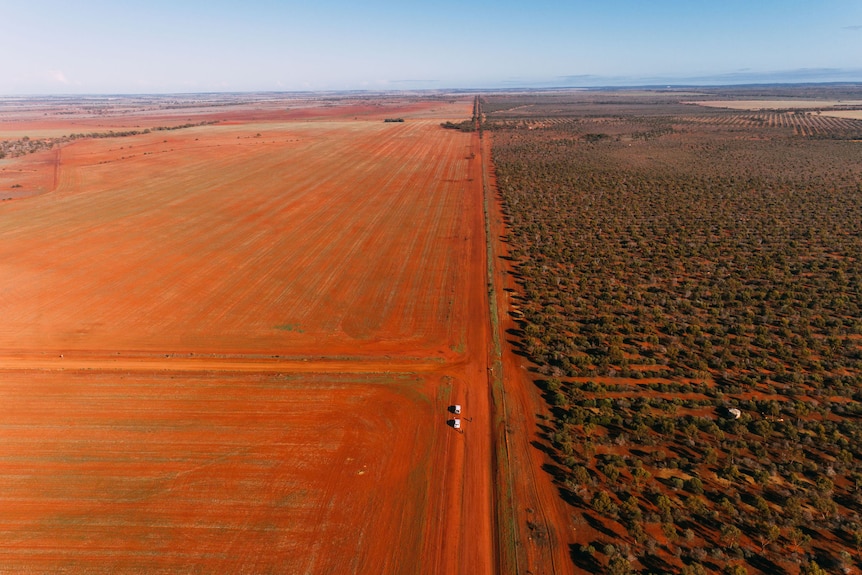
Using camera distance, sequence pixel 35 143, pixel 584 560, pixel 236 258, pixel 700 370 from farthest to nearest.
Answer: pixel 35 143
pixel 236 258
pixel 700 370
pixel 584 560

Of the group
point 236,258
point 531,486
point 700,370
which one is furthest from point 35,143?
point 700,370

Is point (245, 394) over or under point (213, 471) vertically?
over

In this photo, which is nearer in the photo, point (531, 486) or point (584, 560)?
point (584, 560)

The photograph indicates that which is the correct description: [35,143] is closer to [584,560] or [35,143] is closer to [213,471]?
→ [213,471]

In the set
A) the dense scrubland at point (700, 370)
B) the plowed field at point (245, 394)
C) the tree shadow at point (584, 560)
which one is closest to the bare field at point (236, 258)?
the plowed field at point (245, 394)

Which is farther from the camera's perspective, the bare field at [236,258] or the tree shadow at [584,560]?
the bare field at [236,258]

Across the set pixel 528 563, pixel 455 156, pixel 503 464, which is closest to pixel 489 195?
pixel 455 156

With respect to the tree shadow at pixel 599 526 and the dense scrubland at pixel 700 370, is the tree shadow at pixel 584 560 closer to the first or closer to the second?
the dense scrubland at pixel 700 370
